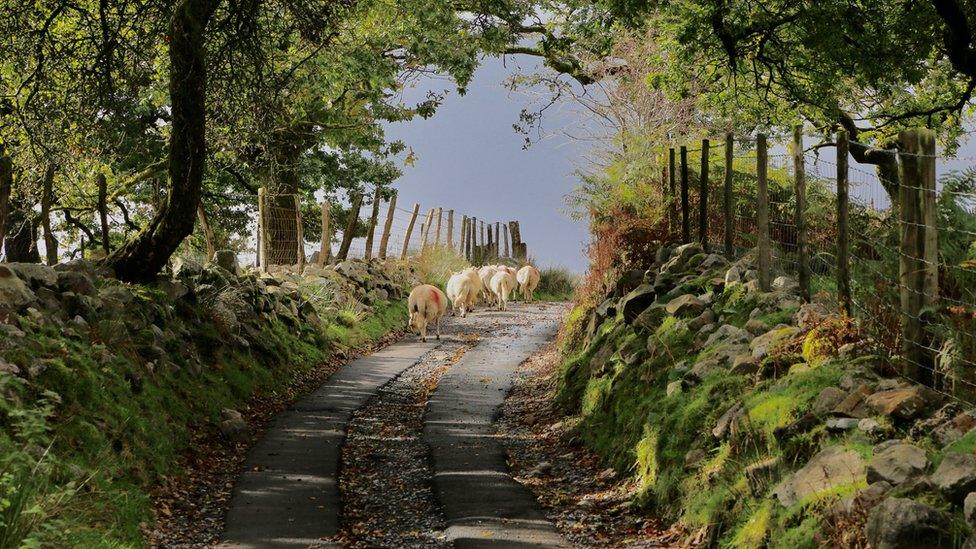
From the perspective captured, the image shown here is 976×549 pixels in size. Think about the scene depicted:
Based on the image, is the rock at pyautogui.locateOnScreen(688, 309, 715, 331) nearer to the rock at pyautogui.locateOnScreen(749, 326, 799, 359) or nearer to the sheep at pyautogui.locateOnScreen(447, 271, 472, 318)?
the rock at pyautogui.locateOnScreen(749, 326, 799, 359)

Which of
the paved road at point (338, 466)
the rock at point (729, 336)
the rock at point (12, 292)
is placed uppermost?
the rock at point (12, 292)

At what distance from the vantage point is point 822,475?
5.96 metres

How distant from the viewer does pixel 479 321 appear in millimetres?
24078

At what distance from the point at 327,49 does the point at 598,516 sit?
32.9ft

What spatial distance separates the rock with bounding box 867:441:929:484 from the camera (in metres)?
5.37

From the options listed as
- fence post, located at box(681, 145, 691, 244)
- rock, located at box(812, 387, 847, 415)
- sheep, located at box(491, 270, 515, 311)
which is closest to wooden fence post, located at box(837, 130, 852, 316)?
rock, located at box(812, 387, 847, 415)

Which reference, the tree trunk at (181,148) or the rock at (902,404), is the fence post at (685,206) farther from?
the rock at (902,404)

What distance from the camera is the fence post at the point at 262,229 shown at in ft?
68.3

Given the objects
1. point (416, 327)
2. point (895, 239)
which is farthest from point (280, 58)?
point (895, 239)

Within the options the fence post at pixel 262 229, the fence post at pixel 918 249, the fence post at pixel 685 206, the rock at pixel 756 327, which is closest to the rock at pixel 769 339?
the rock at pixel 756 327

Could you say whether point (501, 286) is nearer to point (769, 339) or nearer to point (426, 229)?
point (426, 229)

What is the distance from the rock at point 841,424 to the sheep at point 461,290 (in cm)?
1790

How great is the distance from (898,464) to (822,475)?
0.61 metres

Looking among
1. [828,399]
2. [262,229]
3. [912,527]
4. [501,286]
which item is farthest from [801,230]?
[501,286]
